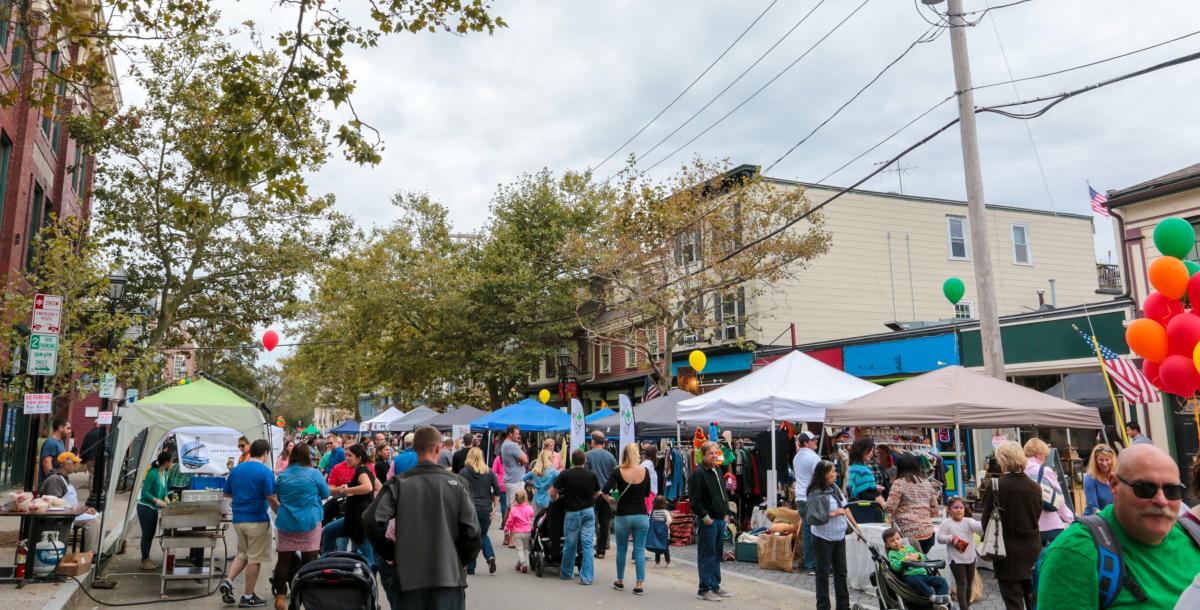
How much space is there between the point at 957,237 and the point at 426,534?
103 feet

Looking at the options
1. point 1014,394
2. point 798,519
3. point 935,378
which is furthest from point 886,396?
point 798,519

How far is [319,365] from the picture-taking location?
54906 millimetres

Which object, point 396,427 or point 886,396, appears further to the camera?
point 396,427

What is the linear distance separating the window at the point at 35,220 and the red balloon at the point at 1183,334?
25.3 meters

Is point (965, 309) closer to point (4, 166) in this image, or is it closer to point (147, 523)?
point (147, 523)

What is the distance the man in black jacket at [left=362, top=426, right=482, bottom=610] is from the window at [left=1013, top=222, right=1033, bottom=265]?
32368 mm

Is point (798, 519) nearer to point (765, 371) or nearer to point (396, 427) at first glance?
point (765, 371)

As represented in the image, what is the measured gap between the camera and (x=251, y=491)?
Answer: 9.78m

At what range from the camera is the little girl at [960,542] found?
29.1 ft

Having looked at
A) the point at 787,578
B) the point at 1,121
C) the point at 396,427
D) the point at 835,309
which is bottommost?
the point at 787,578

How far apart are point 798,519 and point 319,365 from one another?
47097 mm

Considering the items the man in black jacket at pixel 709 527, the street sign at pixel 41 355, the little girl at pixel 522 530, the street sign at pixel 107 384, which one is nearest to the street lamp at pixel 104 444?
the street sign at pixel 107 384

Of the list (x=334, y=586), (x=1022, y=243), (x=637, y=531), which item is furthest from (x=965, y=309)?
(x=334, y=586)

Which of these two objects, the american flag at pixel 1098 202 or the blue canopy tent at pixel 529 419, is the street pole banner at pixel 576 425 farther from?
the american flag at pixel 1098 202
